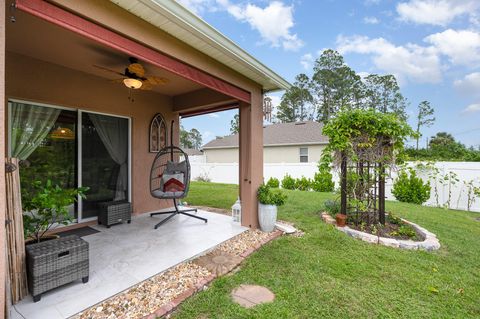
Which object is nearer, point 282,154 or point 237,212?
point 237,212

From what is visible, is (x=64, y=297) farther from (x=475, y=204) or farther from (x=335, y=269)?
(x=475, y=204)

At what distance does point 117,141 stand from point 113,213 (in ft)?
4.93

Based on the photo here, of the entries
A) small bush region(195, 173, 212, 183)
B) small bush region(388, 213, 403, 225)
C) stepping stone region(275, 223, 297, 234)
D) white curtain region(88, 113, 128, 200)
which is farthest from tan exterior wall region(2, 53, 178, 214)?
small bush region(195, 173, 212, 183)

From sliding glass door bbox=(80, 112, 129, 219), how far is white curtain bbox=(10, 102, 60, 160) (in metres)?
0.52

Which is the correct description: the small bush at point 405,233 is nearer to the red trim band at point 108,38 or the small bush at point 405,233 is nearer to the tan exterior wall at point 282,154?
the red trim band at point 108,38

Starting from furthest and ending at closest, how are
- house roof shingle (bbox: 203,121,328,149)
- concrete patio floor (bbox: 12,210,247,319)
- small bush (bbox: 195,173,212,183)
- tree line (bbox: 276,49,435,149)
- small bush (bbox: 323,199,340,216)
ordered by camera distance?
tree line (bbox: 276,49,435,149), small bush (bbox: 195,173,212,183), house roof shingle (bbox: 203,121,328,149), small bush (bbox: 323,199,340,216), concrete patio floor (bbox: 12,210,247,319)

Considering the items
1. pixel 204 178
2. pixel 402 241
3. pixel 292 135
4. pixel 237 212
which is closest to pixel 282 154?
pixel 292 135

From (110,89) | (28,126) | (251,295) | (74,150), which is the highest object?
(110,89)

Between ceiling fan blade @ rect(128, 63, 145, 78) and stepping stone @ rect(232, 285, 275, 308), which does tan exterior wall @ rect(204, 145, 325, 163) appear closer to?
ceiling fan blade @ rect(128, 63, 145, 78)

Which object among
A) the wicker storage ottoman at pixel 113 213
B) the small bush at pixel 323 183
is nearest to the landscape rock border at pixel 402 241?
the wicker storage ottoman at pixel 113 213

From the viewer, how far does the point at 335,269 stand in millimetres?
2773

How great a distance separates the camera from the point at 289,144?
45.7ft

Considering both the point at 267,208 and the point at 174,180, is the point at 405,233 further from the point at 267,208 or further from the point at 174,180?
the point at 174,180

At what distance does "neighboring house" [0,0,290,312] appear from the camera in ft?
6.93
